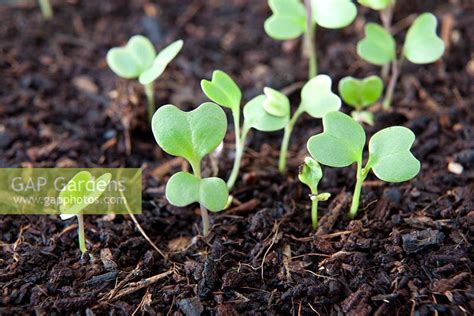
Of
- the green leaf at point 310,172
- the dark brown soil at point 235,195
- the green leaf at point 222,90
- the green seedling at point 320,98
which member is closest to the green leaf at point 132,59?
the dark brown soil at point 235,195

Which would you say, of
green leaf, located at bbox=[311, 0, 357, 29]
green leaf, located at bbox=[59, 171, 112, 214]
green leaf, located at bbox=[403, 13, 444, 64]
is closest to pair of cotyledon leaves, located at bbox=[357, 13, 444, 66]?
green leaf, located at bbox=[403, 13, 444, 64]

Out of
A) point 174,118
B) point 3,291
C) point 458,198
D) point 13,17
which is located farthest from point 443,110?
point 13,17

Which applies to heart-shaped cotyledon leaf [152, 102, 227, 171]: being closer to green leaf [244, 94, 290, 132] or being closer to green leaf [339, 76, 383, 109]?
green leaf [244, 94, 290, 132]

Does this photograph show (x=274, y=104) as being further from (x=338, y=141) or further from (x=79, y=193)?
(x=79, y=193)

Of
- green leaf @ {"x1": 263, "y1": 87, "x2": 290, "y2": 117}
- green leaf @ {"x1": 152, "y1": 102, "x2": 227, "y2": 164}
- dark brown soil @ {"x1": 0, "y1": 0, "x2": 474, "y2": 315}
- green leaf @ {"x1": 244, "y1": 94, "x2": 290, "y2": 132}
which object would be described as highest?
green leaf @ {"x1": 152, "y1": 102, "x2": 227, "y2": 164}

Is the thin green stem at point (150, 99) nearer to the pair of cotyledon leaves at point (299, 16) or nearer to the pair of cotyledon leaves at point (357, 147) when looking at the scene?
the pair of cotyledon leaves at point (299, 16)
